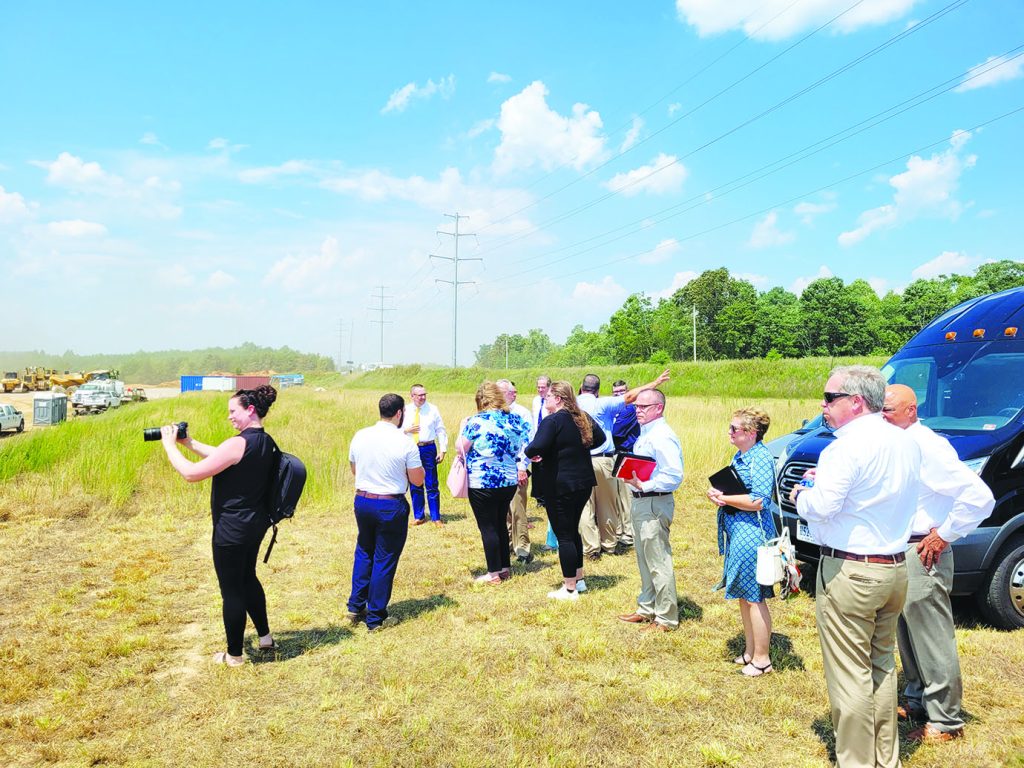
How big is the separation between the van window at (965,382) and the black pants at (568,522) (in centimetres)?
312

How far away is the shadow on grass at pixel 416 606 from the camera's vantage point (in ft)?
19.6

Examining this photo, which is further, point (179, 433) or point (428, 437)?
point (428, 437)

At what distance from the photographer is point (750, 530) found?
4500 millimetres

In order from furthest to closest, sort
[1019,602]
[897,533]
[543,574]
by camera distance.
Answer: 1. [543,574]
2. [1019,602]
3. [897,533]

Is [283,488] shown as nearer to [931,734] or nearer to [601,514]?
[601,514]

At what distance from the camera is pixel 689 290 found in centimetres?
8425

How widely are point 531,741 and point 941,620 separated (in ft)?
7.97

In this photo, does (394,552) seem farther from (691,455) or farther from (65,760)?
(691,455)

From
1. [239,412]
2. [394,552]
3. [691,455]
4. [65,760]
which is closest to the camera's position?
[65,760]

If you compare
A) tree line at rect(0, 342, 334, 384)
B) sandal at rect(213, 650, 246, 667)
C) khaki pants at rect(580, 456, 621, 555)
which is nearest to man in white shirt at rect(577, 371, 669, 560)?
khaki pants at rect(580, 456, 621, 555)

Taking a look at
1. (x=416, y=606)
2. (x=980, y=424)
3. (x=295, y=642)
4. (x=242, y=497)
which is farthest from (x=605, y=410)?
(x=242, y=497)

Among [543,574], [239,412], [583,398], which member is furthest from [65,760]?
[583,398]

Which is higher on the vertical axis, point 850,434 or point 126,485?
point 850,434

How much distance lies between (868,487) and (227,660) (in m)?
4.51
